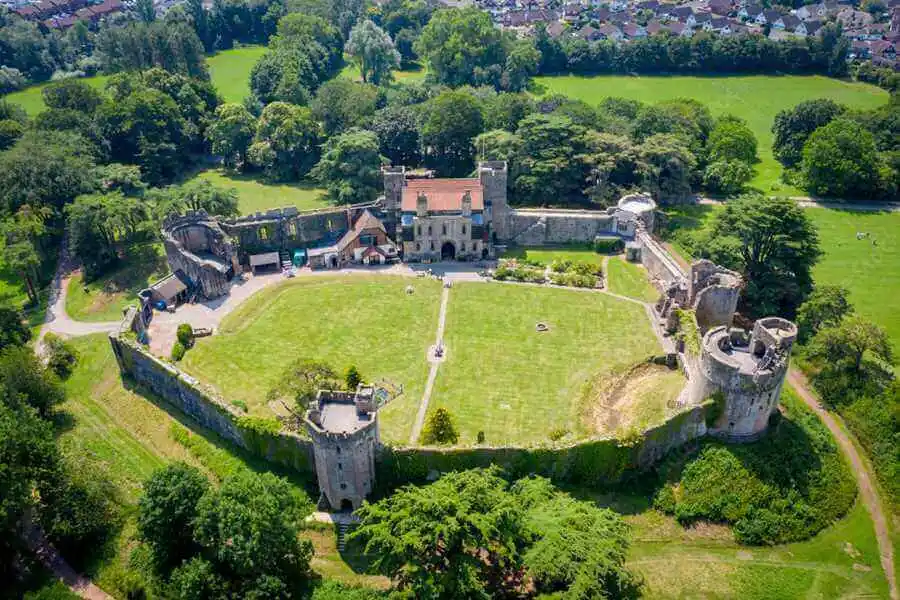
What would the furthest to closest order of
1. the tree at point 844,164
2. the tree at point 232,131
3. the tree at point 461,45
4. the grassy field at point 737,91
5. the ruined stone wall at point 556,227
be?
the tree at point 461,45
the grassy field at point 737,91
the tree at point 232,131
the tree at point 844,164
the ruined stone wall at point 556,227

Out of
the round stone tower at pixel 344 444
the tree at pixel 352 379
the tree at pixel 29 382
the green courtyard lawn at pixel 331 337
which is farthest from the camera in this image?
the green courtyard lawn at pixel 331 337

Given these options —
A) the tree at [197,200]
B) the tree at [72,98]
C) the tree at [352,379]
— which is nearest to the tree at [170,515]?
the tree at [352,379]

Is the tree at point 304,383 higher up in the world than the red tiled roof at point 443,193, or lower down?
lower down

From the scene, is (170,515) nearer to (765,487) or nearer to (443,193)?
(765,487)

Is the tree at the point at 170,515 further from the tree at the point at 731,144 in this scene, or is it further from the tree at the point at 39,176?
the tree at the point at 731,144

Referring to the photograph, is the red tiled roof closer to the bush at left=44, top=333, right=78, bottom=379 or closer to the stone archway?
the stone archway

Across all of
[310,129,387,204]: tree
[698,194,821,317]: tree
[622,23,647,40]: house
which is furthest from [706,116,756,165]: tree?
[622,23,647,40]: house

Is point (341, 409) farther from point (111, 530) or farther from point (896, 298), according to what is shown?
point (896, 298)

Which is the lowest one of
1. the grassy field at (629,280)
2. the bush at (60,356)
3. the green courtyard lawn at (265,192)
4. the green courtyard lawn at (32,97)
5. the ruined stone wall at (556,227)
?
the bush at (60,356)

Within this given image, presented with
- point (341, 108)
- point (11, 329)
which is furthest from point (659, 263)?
point (11, 329)
